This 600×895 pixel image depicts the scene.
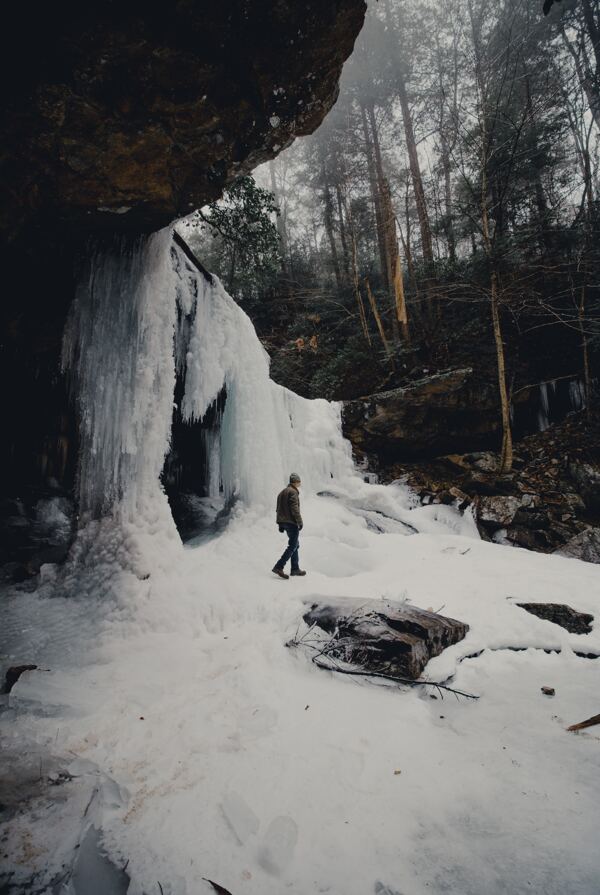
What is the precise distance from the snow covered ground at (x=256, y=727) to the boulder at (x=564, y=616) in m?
0.17

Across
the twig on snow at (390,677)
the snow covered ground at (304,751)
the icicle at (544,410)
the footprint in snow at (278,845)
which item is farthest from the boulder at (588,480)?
the footprint in snow at (278,845)

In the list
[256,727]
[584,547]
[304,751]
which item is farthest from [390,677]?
[584,547]

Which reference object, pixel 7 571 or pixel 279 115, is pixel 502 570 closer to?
pixel 279 115

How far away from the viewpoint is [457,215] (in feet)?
39.0

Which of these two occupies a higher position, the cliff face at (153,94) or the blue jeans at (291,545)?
the cliff face at (153,94)

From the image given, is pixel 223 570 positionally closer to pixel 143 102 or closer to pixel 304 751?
pixel 304 751

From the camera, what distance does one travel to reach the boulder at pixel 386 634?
258 cm

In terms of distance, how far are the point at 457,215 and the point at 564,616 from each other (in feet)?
42.1

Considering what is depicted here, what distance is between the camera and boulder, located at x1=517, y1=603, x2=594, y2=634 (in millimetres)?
3180

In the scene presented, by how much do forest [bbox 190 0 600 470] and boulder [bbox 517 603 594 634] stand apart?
540 centimetres

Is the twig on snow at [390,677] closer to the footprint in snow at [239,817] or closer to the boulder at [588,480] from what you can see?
the footprint in snow at [239,817]

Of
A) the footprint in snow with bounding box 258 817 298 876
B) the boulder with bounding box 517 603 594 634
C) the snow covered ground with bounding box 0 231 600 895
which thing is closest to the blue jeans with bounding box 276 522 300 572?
the snow covered ground with bounding box 0 231 600 895

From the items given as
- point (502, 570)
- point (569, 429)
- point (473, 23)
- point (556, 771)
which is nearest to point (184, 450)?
point (502, 570)

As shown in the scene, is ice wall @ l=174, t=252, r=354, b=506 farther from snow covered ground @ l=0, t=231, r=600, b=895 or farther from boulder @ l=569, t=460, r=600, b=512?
boulder @ l=569, t=460, r=600, b=512
